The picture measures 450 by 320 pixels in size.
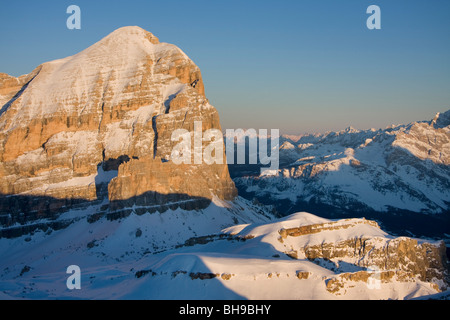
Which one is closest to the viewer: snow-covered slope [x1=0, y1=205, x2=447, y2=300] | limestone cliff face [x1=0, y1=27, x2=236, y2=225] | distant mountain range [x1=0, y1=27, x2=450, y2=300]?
snow-covered slope [x1=0, y1=205, x2=447, y2=300]

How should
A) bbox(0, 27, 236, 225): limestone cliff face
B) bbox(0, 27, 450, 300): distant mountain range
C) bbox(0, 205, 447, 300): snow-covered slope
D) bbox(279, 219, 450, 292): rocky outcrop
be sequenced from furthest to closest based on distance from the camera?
1. bbox(0, 27, 236, 225): limestone cliff face
2. bbox(279, 219, 450, 292): rocky outcrop
3. bbox(0, 27, 450, 300): distant mountain range
4. bbox(0, 205, 447, 300): snow-covered slope

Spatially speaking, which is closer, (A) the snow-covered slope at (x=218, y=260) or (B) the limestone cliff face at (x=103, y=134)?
(A) the snow-covered slope at (x=218, y=260)

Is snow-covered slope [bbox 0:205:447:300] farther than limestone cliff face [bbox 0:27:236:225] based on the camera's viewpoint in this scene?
No

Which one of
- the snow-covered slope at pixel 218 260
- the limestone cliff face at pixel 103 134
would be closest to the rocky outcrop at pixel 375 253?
the snow-covered slope at pixel 218 260

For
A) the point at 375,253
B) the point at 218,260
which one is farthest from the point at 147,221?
the point at 375,253

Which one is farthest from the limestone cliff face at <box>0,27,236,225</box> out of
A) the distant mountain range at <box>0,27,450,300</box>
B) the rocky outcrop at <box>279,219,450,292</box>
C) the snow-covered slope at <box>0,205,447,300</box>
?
the rocky outcrop at <box>279,219,450,292</box>

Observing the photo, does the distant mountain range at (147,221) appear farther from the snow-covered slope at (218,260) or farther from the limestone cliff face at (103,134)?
the limestone cliff face at (103,134)

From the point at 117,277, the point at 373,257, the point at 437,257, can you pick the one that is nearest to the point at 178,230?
the point at 117,277

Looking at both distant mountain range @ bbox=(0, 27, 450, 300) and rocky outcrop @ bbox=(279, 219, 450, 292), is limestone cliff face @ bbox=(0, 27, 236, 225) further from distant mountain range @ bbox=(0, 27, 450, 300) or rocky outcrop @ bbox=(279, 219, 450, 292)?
rocky outcrop @ bbox=(279, 219, 450, 292)

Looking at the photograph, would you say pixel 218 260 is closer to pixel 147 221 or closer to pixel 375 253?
pixel 375 253
